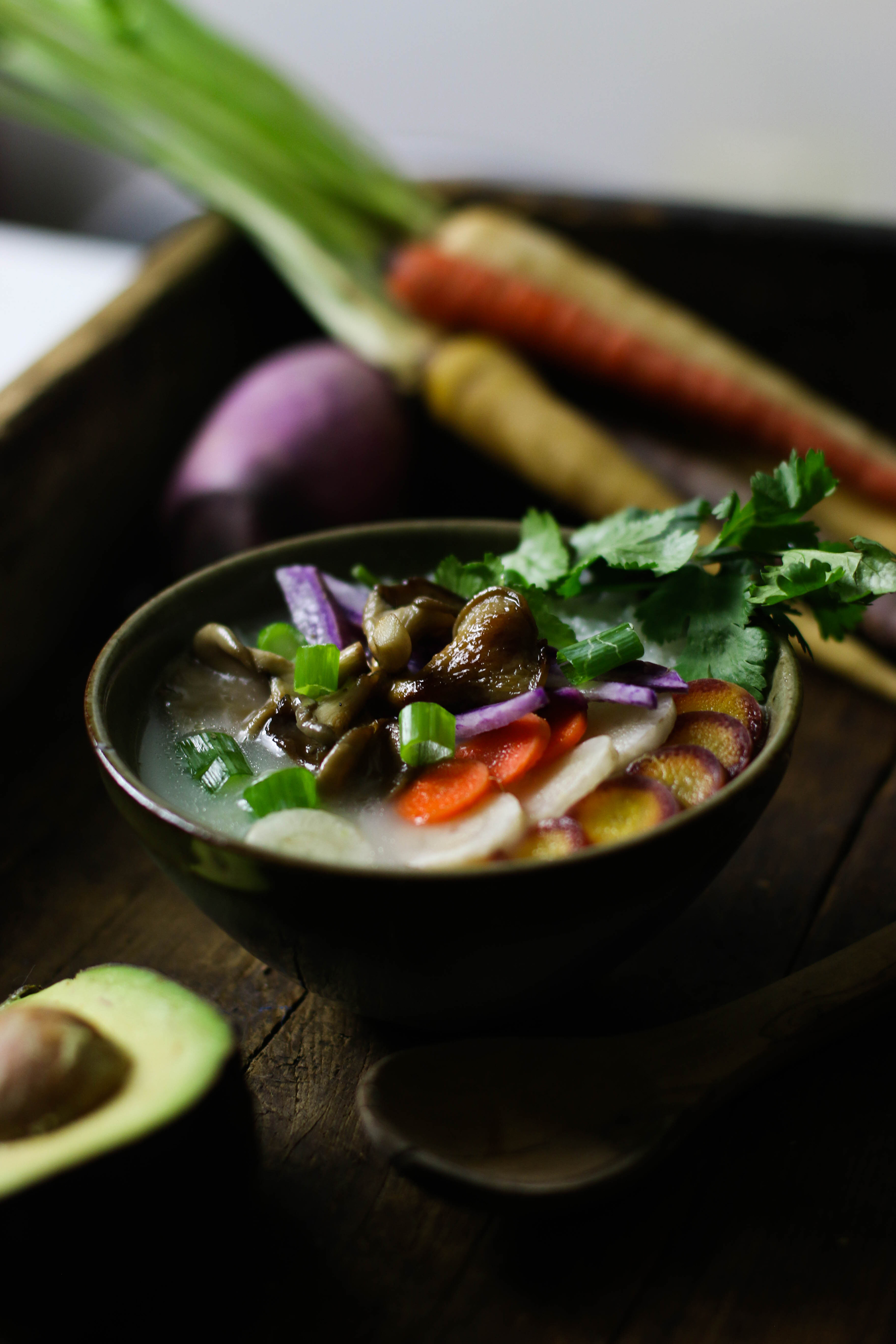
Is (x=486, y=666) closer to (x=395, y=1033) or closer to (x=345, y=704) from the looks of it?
(x=345, y=704)

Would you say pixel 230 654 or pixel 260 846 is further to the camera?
pixel 230 654

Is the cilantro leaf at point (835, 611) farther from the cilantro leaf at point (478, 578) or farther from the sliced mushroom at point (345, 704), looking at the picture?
the sliced mushroom at point (345, 704)

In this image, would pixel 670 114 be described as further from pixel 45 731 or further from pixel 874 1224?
pixel 874 1224

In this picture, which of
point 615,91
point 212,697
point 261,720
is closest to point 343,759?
point 261,720

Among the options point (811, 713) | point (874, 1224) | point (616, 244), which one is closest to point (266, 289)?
point (616, 244)

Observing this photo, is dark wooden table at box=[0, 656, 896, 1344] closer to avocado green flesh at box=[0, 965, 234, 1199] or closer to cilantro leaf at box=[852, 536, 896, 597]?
avocado green flesh at box=[0, 965, 234, 1199]
